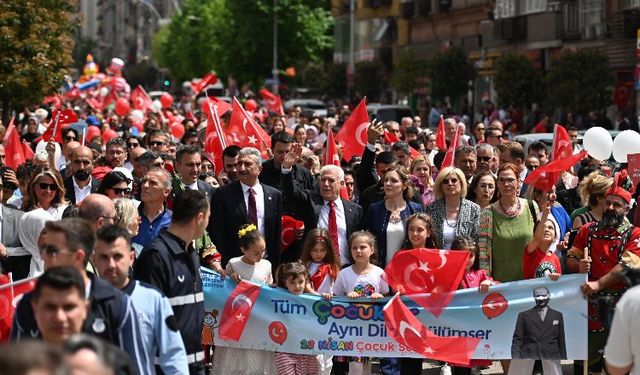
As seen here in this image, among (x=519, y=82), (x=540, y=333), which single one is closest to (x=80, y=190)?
(x=540, y=333)

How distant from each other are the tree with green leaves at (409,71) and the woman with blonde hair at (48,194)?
44057 mm

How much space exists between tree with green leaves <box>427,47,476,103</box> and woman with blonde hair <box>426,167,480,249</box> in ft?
128

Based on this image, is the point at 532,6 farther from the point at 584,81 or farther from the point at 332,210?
the point at 332,210

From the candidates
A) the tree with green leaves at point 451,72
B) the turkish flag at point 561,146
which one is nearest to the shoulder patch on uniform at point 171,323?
the turkish flag at point 561,146

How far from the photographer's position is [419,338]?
10.2m

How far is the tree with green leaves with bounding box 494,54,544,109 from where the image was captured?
1634 inches

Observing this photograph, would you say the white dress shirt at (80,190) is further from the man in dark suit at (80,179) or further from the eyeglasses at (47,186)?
the eyeglasses at (47,186)

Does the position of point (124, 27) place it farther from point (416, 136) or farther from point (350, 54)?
point (416, 136)

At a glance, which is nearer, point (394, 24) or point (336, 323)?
point (336, 323)

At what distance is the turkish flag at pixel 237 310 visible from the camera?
10.4m

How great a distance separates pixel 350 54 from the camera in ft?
229

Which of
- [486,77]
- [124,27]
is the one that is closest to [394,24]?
[486,77]

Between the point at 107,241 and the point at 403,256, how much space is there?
3.92 metres

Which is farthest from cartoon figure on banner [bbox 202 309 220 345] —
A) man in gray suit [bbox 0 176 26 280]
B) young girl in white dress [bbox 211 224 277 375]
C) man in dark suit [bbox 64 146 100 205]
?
man in dark suit [bbox 64 146 100 205]
